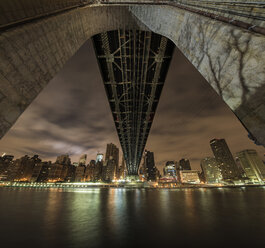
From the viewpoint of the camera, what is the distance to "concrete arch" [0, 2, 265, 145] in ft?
10.5

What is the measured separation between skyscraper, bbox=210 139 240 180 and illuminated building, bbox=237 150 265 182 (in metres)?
11.1

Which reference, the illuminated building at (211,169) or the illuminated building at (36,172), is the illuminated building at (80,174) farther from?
the illuminated building at (211,169)

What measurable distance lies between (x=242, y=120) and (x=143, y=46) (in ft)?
38.0

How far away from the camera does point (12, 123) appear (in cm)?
381

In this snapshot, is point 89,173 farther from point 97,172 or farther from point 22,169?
point 22,169

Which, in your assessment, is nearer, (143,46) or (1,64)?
(1,64)

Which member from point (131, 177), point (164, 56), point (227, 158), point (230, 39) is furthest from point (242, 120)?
point (227, 158)

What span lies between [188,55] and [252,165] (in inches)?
6312

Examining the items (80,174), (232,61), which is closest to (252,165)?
(232,61)

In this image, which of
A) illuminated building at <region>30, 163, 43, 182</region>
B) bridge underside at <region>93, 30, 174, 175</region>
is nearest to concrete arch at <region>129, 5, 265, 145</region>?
bridge underside at <region>93, 30, 174, 175</region>

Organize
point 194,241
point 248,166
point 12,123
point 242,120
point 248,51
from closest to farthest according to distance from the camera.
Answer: point 248,51 < point 242,120 < point 12,123 < point 194,241 < point 248,166

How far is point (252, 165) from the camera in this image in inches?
4451

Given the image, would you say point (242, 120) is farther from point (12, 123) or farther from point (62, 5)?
point (62, 5)

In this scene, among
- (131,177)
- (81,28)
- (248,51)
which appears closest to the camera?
(248,51)
